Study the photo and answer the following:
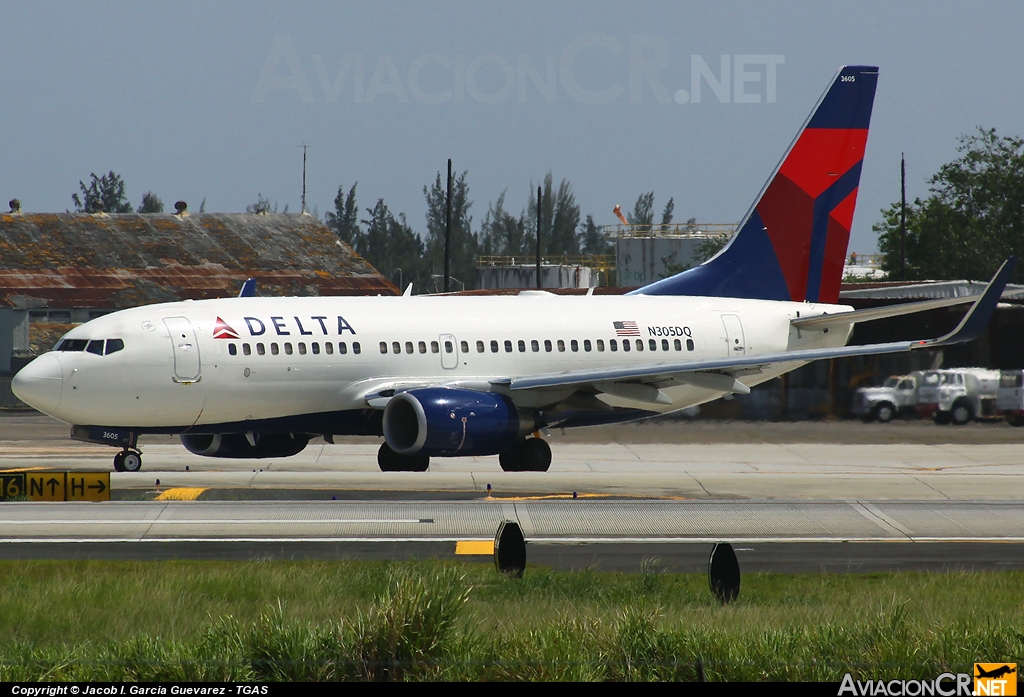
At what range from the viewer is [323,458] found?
106 ft

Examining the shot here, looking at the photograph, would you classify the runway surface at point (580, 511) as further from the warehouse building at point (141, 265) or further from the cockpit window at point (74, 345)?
the warehouse building at point (141, 265)

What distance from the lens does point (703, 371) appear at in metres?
29.1

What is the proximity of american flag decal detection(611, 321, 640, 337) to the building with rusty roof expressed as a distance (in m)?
→ 30.0

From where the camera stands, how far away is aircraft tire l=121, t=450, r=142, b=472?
28219 mm

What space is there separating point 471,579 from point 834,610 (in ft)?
13.9

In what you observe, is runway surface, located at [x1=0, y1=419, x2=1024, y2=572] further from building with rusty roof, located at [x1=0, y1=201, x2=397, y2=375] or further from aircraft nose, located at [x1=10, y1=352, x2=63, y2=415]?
building with rusty roof, located at [x1=0, y1=201, x2=397, y2=375]

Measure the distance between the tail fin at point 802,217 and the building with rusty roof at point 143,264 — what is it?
1134 inches

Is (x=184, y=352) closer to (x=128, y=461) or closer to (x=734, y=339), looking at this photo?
(x=128, y=461)

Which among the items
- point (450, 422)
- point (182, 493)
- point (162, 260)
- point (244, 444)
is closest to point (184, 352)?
point (244, 444)

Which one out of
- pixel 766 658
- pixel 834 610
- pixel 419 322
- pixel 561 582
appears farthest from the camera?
pixel 419 322

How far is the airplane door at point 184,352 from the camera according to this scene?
2683cm

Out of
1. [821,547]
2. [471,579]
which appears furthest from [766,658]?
[821,547]

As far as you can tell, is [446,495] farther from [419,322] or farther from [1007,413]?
[1007,413]

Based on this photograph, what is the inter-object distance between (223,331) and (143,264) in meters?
35.3
